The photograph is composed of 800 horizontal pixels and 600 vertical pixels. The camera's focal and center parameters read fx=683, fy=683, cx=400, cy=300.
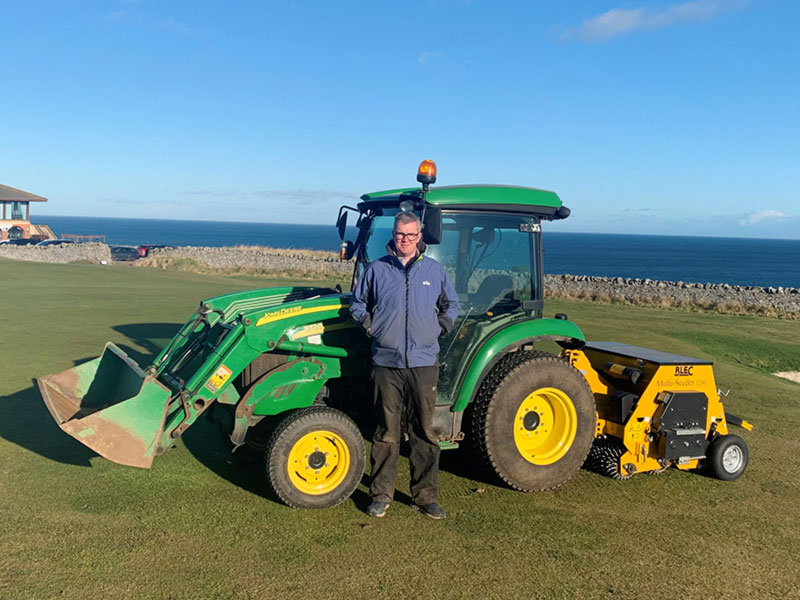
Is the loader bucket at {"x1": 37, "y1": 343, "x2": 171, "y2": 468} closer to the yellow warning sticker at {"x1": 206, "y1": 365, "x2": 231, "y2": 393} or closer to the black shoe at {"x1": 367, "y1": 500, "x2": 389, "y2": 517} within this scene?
the yellow warning sticker at {"x1": 206, "y1": 365, "x2": 231, "y2": 393}

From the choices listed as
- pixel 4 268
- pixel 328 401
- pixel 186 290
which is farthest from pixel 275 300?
pixel 4 268

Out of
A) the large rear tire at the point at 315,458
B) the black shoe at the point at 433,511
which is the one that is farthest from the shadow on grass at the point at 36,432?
the black shoe at the point at 433,511

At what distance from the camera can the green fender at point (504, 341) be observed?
5176mm

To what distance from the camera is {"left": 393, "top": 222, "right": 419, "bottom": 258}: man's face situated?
15.6 ft

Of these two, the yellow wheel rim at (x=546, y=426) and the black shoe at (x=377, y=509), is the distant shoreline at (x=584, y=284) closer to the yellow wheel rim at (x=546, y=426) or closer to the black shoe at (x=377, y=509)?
the yellow wheel rim at (x=546, y=426)

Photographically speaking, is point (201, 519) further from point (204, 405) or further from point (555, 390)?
point (555, 390)

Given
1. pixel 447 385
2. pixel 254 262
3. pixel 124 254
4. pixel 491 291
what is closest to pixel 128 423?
pixel 447 385

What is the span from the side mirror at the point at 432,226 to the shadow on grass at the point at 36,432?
Answer: 3.39 meters

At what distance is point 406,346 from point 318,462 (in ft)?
3.46

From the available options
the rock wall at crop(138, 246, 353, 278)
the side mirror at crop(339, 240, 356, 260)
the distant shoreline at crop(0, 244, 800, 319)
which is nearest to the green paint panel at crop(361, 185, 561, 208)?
the side mirror at crop(339, 240, 356, 260)

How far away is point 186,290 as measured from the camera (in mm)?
19688

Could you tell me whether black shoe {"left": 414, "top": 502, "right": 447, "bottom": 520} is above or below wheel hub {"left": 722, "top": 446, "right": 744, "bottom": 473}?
below

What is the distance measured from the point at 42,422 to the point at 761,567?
20.4 feet

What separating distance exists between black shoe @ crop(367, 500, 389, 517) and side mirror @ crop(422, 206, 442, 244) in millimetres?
1903
